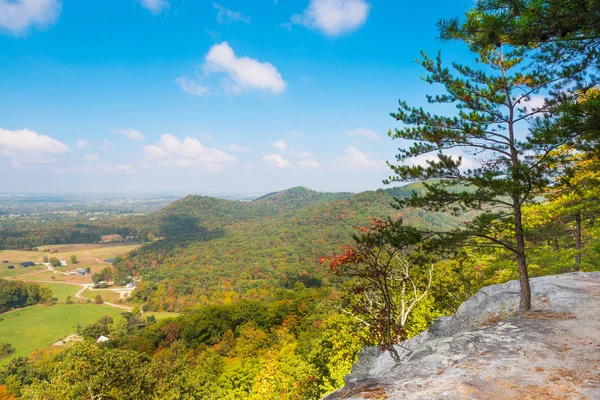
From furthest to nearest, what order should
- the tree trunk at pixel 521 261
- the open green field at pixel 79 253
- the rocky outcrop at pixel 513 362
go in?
the open green field at pixel 79 253 < the tree trunk at pixel 521 261 < the rocky outcrop at pixel 513 362

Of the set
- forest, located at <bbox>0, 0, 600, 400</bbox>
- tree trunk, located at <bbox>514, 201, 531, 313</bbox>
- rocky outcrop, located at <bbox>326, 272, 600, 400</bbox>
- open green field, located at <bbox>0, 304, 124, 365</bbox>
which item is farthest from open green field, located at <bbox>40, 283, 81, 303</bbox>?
tree trunk, located at <bbox>514, 201, 531, 313</bbox>

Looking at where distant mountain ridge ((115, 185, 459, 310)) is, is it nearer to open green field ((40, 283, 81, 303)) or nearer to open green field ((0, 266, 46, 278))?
open green field ((40, 283, 81, 303))

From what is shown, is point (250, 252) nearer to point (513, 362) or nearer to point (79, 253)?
point (79, 253)

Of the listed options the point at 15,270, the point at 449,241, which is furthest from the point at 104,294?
the point at 449,241

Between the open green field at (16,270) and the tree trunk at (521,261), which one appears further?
the open green field at (16,270)

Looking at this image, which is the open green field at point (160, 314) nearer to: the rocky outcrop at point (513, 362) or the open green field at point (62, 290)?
the open green field at point (62, 290)

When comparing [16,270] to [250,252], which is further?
[250,252]

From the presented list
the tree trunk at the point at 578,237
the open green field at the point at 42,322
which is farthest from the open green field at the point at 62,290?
the tree trunk at the point at 578,237
